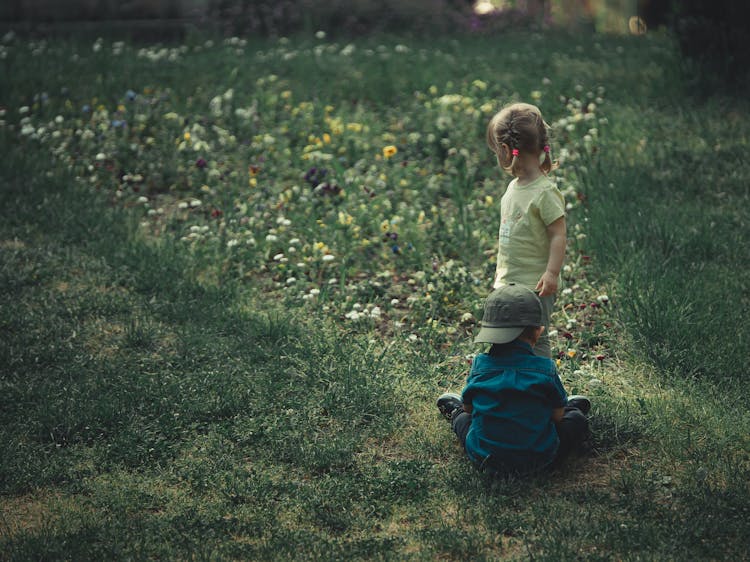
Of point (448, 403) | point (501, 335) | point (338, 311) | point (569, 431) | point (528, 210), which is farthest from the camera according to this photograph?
point (338, 311)

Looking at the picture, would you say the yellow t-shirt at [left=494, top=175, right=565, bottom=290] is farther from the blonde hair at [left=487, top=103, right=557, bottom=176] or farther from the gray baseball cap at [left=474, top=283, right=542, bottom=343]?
the gray baseball cap at [left=474, top=283, right=542, bottom=343]

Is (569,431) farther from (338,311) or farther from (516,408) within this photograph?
(338,311)

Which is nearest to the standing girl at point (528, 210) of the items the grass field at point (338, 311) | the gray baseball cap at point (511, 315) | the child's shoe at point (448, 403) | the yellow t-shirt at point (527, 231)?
the yellow t-shirt at point (527, 231)

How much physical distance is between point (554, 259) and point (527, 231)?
18 centimetres

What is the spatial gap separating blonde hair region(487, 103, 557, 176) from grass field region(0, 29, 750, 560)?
111 centimetres

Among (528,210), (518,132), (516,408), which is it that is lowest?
(516,408)

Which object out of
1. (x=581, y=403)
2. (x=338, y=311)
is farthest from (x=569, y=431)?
(x=338, y=311)

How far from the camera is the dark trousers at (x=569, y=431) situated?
3467 millimetres

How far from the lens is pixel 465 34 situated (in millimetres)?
11391

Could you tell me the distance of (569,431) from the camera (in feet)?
11.4

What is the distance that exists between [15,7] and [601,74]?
7.66m

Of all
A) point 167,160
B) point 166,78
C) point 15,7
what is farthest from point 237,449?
point 15,7

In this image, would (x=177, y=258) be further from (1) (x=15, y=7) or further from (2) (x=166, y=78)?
(1) (x=15, y=7)

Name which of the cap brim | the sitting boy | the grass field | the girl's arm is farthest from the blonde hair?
the grass field
